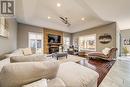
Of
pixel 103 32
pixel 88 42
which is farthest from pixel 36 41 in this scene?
Answer: pixel 103 32

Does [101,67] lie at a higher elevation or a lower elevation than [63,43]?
lower

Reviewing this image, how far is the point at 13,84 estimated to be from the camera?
0.91m

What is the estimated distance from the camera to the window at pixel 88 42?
816 cm

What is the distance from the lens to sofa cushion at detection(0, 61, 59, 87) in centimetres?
90

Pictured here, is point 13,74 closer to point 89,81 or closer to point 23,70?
point 23,70

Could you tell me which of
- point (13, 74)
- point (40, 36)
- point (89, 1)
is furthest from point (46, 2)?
point (13, 74)

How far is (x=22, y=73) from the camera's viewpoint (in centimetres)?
96

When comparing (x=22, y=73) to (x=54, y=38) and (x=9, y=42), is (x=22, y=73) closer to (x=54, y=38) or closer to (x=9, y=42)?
(x=9, y=42)

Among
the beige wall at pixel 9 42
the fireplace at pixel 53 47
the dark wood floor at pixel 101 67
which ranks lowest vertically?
the dark wood floor at pixel 101 67

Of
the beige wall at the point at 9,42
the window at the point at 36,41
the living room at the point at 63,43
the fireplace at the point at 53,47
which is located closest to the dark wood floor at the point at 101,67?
the living room at the point at 63,43

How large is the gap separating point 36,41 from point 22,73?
7003 millimetres

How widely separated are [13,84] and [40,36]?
7211 mm

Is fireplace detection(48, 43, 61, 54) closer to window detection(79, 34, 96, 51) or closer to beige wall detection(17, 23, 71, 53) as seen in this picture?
beige wall detection(17, 23, 71, 53)

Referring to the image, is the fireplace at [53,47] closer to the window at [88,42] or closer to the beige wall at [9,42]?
the window at [88,42]
